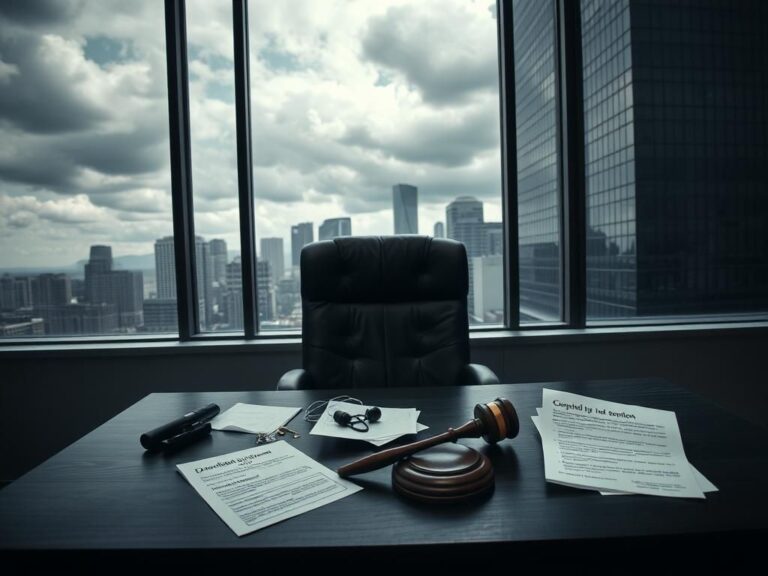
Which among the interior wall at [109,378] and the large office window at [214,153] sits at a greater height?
the large office window at [214,153]

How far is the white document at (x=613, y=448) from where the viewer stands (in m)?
0.81

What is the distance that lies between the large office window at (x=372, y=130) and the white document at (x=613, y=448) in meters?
1.68

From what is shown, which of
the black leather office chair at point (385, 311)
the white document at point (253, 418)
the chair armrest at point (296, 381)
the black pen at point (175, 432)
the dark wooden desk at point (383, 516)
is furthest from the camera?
the black leather office chair at point (385, 311)

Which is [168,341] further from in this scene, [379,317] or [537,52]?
[537,52]

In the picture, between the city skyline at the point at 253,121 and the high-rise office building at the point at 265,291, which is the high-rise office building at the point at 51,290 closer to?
the city skyline at the point at 253,121

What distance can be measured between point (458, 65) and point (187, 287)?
2059 mm

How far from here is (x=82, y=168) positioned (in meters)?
2.71

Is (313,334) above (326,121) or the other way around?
the other way around

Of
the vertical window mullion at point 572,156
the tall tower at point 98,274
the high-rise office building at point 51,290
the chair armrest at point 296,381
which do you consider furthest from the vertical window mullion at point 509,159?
the high-rise office building at point 51,290

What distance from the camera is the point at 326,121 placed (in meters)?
2.70

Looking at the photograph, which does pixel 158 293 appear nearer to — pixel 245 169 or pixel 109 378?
pixel 109 378

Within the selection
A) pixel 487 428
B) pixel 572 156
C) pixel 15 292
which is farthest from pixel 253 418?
pixel 15 292

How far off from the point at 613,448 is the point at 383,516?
0.51 metres

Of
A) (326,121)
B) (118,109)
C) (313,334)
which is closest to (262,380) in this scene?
(313,334)
